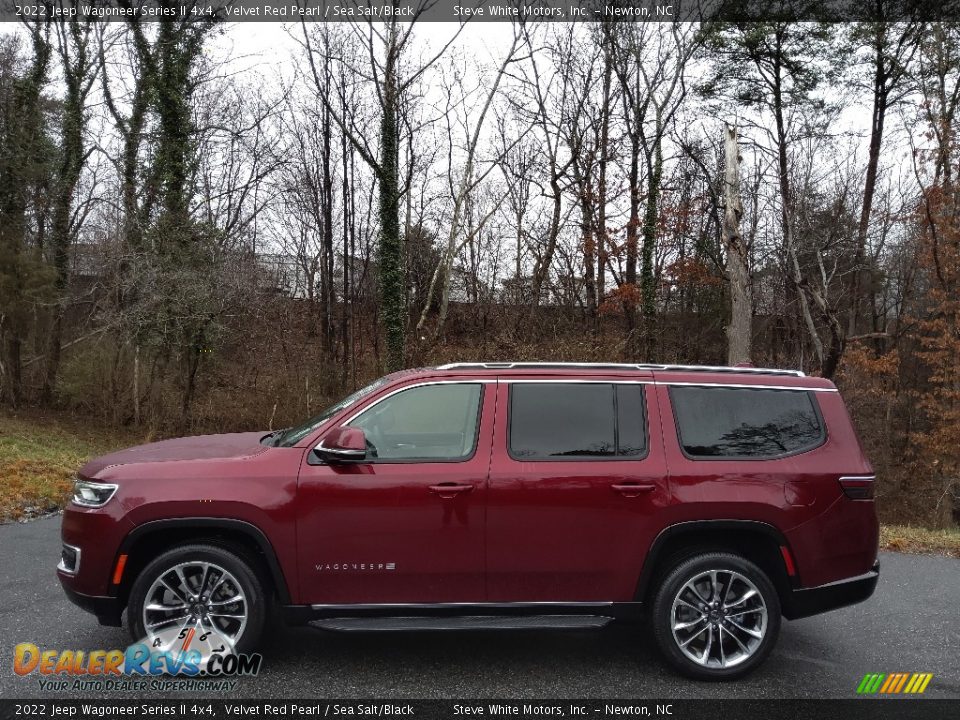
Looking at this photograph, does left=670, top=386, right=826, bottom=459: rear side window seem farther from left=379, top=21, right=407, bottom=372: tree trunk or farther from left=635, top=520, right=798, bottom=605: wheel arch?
left=379, top=21, right=407, bottom=372: tree trunk

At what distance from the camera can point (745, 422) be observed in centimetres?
448

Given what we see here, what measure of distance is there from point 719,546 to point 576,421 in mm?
1173

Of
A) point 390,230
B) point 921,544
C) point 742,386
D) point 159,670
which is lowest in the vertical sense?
point 921,544

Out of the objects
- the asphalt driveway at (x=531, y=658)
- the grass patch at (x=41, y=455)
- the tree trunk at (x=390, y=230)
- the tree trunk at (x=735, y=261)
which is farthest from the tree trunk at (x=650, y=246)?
the asphalt driveway at (x=531, y=658)

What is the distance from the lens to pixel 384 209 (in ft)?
67.6

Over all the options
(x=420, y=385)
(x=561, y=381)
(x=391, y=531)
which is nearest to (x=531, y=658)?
(x=391, y=531)

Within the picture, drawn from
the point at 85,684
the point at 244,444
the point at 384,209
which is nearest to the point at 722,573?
the point at 244,444

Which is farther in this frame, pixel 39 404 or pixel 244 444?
pixel 39 404

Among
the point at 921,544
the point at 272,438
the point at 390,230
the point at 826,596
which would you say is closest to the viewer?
the point at 826,596

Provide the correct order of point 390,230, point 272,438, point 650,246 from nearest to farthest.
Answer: point 272,438 < point 390,230 < point 650,246

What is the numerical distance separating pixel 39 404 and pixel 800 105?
25.8 m

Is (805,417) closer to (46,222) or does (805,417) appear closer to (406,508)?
(406,508)

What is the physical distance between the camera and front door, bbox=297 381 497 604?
161 inches

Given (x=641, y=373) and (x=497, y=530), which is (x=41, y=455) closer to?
(x=497, y=530)
